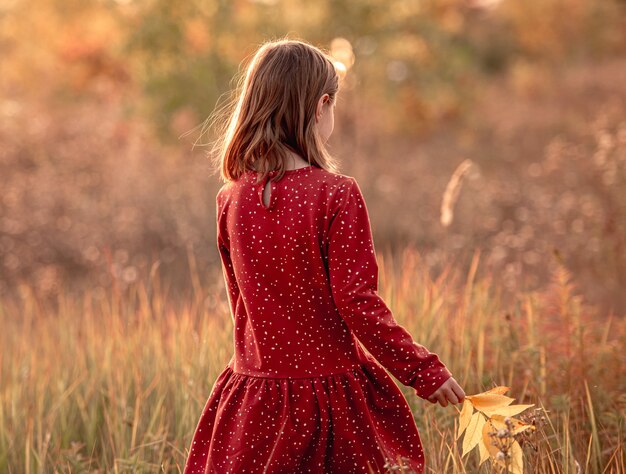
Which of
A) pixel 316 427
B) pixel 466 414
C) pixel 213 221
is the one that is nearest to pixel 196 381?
pixel 316 427

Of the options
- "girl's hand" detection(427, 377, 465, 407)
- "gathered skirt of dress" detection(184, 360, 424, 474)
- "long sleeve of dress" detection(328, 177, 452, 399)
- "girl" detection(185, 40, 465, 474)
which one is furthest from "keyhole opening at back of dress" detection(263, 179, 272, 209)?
"girl's hand" detection(427, 377, 465, 407)

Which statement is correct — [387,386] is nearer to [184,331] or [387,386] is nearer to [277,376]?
[277,376]

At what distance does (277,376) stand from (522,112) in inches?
564

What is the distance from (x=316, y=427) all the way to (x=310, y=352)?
184 millimetres

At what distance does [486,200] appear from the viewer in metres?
7.45

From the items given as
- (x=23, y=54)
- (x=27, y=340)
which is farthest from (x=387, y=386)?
(x=23, y=54)

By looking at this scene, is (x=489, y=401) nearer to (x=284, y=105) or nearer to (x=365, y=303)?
(x=365, y=303)

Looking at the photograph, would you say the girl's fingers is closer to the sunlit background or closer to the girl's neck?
the girl's neck

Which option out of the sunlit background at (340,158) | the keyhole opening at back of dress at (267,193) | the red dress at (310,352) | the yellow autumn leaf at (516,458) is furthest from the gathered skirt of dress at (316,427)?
the sunlit background at (340,158)

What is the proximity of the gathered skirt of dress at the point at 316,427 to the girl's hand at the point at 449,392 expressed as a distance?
180mm

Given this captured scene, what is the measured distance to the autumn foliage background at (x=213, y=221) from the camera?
3031mm

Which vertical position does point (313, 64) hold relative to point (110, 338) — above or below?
above

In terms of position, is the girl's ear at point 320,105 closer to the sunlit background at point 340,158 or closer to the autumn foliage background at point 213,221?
the autumn foliage background at point 213,221

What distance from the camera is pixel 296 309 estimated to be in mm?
2045
